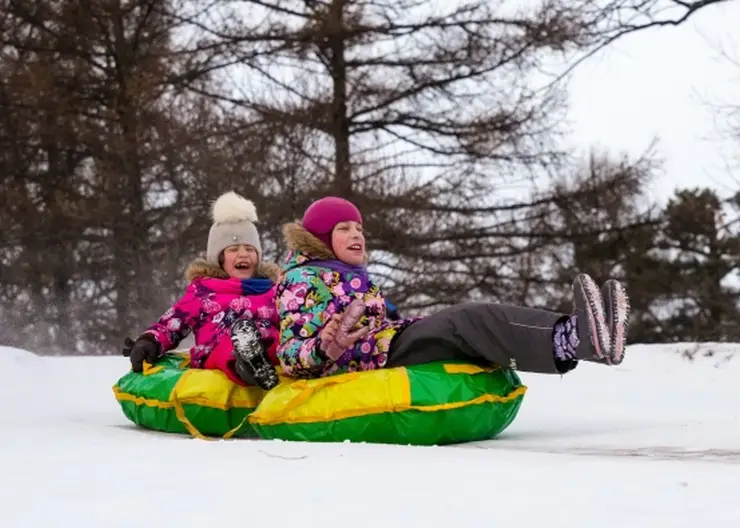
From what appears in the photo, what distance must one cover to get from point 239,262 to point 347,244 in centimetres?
108

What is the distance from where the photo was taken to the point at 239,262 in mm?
4719

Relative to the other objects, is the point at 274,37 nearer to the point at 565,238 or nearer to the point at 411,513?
the point at 565,238

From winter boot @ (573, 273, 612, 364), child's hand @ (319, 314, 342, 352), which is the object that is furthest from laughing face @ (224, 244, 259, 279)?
winter boot @ (573, 273, 612, 364)

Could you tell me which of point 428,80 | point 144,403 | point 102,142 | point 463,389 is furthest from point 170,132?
point 463,389

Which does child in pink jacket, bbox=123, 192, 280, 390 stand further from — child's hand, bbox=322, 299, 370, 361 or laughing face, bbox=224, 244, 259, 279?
child's hand, bbox=322, 299, 370, 361

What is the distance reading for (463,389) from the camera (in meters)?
3.46

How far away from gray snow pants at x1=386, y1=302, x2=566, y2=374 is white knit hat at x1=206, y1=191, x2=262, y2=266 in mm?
1409

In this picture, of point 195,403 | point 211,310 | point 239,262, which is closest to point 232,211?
point 239,262

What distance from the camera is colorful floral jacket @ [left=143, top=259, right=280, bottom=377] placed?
4.29m

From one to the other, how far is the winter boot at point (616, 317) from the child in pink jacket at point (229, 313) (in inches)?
53.2

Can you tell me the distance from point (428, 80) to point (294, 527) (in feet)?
34.5

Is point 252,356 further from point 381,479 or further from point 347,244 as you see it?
point 381,479

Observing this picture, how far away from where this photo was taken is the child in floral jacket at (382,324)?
10.5 ft

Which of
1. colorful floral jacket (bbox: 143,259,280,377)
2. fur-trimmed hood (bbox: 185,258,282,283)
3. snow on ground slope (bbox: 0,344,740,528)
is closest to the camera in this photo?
snow on ground slope (bbox: 0,344,740,528)
